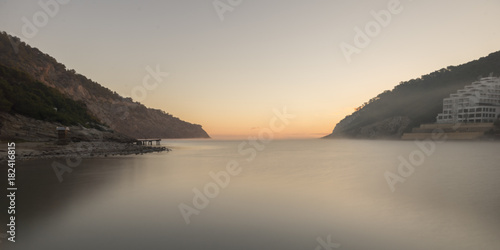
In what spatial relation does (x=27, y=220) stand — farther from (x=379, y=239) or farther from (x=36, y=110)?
(x=36, y=110)

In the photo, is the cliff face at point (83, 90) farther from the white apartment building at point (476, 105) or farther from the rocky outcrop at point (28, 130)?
the white apartment building at point (476, 105)

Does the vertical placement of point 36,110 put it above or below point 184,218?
above

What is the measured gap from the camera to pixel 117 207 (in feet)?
36.1

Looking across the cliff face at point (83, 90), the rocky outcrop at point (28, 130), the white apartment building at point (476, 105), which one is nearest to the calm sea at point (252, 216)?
the rocky outcrop at point (28, 130)

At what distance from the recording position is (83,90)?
12181 centimetres

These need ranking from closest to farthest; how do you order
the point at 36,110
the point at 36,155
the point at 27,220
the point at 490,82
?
the point at 27,220, the point at 36,155, the point at 36,110, the point at 490,82

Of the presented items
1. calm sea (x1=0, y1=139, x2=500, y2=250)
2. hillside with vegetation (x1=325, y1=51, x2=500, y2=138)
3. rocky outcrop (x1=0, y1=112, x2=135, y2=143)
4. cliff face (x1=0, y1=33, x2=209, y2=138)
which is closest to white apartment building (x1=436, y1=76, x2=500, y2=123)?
hillside with vegetation (x1=325, y1=51, x2=500, y2=138)

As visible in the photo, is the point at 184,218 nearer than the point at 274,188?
Yes

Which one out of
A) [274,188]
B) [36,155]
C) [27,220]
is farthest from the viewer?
[36,155]

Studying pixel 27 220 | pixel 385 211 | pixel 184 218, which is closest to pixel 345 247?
pixel 385 211

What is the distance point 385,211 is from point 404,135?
124 metres

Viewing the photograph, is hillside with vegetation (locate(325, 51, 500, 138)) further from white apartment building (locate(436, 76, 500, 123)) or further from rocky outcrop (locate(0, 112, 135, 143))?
rocky outcrop (locate(0, 112, 135, 143))

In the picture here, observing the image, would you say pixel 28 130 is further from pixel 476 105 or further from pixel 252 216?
pixel 476 105

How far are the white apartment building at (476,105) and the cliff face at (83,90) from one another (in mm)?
147839
